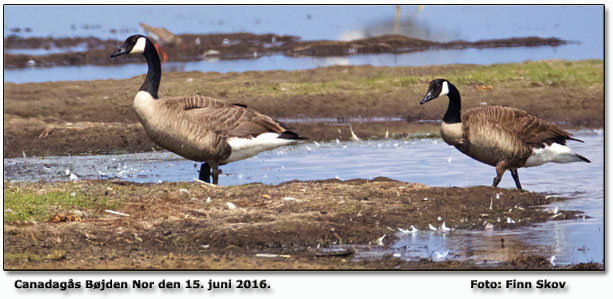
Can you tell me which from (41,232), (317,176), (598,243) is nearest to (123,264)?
(41,232)

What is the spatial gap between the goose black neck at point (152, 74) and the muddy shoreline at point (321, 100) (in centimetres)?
462

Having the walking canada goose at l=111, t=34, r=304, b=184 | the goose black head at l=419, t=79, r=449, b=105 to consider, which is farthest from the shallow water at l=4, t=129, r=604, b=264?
the goose black head at l=419, t=79, r=449, b=105

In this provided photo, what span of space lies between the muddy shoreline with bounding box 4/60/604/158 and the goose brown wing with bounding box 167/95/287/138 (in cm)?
529

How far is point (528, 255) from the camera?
982 cm

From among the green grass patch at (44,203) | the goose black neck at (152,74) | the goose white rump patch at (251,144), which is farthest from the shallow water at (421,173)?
the green grass patch at (44,203)

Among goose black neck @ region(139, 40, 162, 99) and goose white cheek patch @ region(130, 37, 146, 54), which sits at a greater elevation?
goose white cheek patch @ region(130, 37, 146, 54)

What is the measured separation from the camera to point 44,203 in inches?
469

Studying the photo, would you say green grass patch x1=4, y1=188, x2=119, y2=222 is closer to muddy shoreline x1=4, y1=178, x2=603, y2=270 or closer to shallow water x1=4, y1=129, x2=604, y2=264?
muddy shoreline x1=4, y1=178, x2=603, y2=270

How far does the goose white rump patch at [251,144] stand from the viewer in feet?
45.5

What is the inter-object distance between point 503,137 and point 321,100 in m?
11.4

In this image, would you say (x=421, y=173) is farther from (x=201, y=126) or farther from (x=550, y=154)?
(x=201, y=126)

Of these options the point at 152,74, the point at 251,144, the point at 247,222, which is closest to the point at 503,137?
the point at 251,144

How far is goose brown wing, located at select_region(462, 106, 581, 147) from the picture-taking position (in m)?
13.3

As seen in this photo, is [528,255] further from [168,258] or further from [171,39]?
[171,39]
